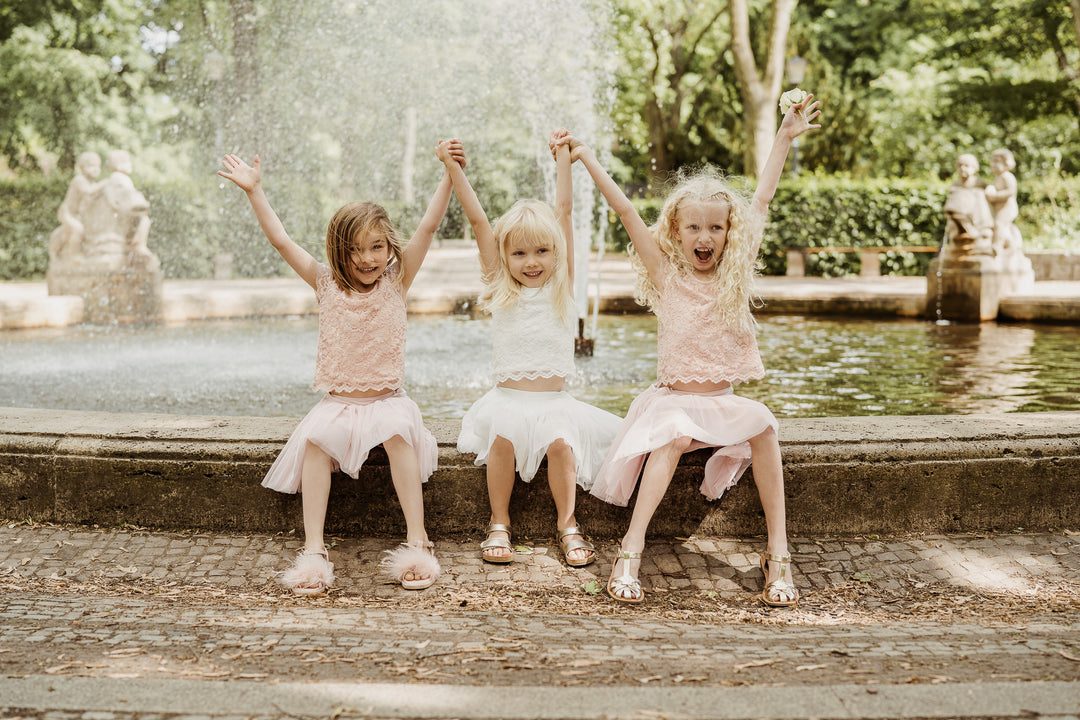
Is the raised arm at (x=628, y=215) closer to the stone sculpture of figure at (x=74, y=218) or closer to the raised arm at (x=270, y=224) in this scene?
the raised arm at (x=270, y=224)

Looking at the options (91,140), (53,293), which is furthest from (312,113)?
(53,293)

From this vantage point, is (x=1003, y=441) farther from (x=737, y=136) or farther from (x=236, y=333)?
(x=737, y=136)

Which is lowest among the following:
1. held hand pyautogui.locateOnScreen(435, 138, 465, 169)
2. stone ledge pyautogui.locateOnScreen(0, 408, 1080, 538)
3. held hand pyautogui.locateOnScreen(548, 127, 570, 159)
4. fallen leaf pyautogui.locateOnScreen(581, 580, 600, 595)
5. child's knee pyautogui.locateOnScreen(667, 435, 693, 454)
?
fallen leaf pyautogui.locateOnScreen(581, 580, 600, 595)

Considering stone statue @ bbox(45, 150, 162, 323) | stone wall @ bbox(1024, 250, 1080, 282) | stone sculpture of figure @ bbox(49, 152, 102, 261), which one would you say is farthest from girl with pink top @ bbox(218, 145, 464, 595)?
stone wall @ bbox(1024, 250, 1080, 282)

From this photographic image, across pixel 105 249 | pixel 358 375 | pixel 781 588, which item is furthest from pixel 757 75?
pixel 781 588

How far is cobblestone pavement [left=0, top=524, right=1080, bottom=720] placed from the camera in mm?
2561

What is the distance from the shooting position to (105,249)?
12039mm

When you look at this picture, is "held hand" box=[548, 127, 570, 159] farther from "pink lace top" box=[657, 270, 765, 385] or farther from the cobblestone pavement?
the cobblestone pavement

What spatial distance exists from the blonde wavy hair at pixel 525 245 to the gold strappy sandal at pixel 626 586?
0.96 meters

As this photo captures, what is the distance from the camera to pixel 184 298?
37.3 feet

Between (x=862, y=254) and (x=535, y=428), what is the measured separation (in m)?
16.6

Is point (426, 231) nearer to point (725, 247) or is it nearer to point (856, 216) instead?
point (725, 247)

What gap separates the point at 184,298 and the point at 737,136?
17732mm

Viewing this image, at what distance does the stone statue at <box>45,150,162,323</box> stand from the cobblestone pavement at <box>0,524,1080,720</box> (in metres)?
8.26
